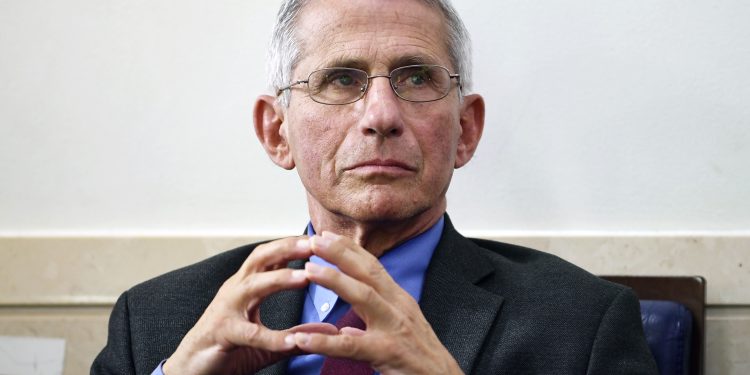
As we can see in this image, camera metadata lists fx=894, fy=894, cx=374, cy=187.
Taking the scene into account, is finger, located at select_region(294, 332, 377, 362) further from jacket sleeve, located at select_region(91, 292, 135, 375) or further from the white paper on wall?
the white paper on wall

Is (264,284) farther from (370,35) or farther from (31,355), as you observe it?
(31,355)

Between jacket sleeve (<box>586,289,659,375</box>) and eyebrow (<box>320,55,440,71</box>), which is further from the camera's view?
eyebrow (<box>320,55,440,71</box>)

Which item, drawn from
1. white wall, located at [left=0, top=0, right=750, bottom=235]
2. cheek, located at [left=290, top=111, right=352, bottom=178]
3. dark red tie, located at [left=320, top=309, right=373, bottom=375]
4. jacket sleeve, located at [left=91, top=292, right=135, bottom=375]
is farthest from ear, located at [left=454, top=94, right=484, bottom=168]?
jacket sleeve, located at [left=91, top=292, right=135, bottom=375]

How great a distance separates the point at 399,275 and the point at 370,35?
499mm

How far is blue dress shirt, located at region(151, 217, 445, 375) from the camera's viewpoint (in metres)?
1.83

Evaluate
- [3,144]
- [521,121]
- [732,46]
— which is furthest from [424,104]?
[3,144]

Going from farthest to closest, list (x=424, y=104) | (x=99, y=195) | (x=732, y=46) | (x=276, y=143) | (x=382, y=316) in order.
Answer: (x=99, y=195) → (x=732, y=46) → (x=276, y=143) → (x=424, y=104) → (x=382, y=316)

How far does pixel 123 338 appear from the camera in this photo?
1906 mm

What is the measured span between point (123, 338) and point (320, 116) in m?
0.64

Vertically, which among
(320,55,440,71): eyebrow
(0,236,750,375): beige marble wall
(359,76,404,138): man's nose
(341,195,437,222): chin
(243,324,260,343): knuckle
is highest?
(320,55,440,71): eyebrow

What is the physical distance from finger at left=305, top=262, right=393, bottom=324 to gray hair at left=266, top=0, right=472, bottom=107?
0.66 metres

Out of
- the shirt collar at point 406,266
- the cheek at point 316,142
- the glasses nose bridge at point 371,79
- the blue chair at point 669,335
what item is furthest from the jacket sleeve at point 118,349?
the blue chair at point 669,335

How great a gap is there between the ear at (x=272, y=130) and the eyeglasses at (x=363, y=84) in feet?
0.66

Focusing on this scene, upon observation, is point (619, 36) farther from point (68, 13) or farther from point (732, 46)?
point (68, 13)
